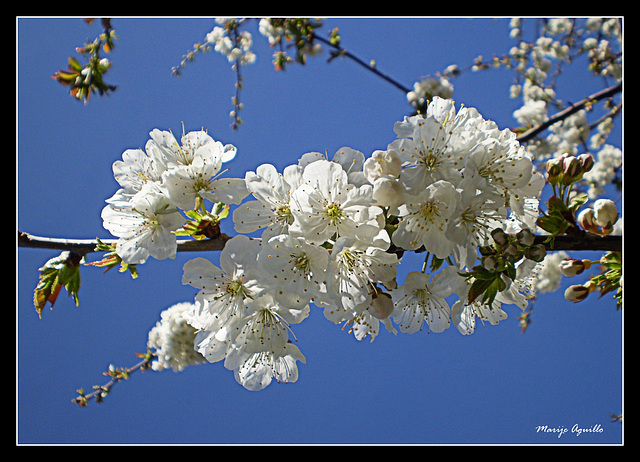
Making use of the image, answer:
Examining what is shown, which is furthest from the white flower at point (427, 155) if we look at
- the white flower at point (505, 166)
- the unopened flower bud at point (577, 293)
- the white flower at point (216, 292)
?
the unopened flower bud at point (577, 293)

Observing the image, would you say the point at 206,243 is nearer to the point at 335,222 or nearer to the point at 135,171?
the point at 135,171

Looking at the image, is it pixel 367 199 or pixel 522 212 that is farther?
pixel 522 212

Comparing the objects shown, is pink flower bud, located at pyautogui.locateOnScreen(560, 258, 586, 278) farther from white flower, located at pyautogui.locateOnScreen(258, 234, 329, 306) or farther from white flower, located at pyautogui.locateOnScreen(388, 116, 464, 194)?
white flower, located at pyautogui.locateOnScreen(258, 234, 329, 306)

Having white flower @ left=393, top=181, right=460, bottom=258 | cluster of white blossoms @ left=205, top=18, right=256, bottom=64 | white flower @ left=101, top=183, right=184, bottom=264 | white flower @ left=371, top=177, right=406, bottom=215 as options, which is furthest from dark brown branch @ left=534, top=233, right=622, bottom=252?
cluster of white blossoms @ left=205, top=18, right=256, bottom=64

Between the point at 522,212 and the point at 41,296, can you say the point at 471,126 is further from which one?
the point at 41,296

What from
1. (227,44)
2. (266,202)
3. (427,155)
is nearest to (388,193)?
(427,155)

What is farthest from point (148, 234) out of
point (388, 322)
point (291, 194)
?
point (388, 322)
